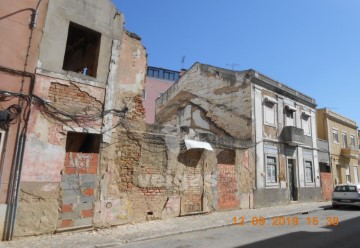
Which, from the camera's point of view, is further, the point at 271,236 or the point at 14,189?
the point at 271,236

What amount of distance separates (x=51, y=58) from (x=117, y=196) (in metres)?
4.78

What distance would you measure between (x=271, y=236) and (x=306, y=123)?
1518 centimetres

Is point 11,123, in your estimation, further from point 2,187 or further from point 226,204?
point 226,204

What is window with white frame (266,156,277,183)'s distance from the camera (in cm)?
1642

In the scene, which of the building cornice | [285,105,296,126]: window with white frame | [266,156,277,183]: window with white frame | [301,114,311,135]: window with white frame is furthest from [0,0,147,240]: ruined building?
[301,114,311,135]: window with white frame

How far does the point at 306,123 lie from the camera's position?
2117cm

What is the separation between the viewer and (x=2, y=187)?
7.14 meters

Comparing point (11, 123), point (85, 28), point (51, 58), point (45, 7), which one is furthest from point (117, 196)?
point (45, 7)

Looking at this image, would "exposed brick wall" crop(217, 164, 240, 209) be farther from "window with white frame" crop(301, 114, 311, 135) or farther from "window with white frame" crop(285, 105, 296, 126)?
"window with white frame" crop(301, 114, 311, 135)

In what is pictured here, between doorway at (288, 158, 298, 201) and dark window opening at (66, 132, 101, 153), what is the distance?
13.9 metres

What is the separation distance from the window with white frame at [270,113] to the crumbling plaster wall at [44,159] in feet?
39.1

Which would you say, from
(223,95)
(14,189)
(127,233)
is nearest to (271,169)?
(223,95)

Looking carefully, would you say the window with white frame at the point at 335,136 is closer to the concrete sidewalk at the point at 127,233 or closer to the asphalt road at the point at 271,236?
the asphalt road at the point at 271,236

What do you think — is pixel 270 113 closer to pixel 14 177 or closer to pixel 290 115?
pixel 290 115
